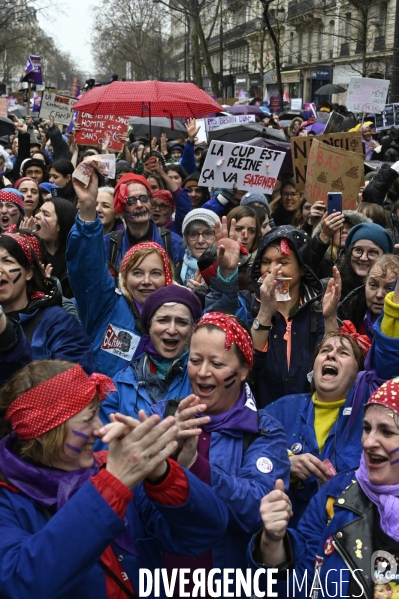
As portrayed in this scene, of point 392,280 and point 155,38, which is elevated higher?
point 155,38

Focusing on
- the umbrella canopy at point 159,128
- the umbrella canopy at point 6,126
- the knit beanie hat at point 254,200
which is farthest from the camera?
the umbrella canopy at point 159,128

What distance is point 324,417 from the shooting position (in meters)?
3.26

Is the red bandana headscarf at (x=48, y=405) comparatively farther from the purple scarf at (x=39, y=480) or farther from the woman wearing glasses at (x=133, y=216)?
the woman wearing glasses at (x=133, y=216)

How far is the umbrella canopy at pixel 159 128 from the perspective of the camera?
592 inches

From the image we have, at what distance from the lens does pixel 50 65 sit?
382 ft

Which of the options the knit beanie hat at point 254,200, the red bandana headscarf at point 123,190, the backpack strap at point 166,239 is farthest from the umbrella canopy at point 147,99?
the backpack strap at point 166,239

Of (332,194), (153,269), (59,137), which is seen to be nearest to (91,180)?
(153,269)

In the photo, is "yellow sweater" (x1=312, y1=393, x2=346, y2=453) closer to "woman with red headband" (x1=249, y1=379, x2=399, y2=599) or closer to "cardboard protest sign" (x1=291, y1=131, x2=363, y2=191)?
"woman with red headband" (x1=249, y1=379, x2=399, y2=599)

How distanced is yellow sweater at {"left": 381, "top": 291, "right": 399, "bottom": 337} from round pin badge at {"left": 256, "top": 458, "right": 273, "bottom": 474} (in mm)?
882

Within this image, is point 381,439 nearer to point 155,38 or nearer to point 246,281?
point 246,281

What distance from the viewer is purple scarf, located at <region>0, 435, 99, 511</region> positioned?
2086 mm

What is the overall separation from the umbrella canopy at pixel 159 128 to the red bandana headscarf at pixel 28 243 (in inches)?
441

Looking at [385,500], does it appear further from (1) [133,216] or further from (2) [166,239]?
(2) [166,239]

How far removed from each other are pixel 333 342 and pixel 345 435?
47 cm
